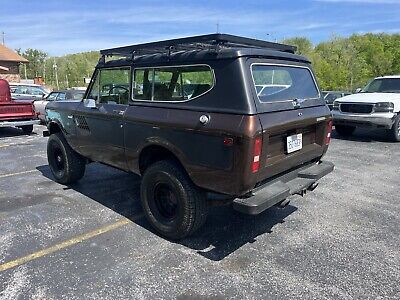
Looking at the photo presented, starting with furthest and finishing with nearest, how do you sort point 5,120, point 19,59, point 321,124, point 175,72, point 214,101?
1. point 19,59
2. point 5,120
3. point 321,124
4. point 175,72
5. point 214,101

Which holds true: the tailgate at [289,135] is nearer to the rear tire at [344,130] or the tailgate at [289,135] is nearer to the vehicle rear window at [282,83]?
the vehicle rear window at [282,83]

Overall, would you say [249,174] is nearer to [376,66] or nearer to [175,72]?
[175,72]

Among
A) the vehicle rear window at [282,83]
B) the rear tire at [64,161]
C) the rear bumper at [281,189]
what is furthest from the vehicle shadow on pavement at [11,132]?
the rear bumper at [281,189]

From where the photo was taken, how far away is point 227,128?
9.52 ft

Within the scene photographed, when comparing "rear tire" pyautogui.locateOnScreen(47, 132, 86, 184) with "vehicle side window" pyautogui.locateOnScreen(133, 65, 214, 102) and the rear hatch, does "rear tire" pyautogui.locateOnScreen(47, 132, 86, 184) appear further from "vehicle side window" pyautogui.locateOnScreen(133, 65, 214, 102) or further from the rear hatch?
the rear hatch

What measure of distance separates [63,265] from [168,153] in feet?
5.04

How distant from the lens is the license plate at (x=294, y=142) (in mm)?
3444

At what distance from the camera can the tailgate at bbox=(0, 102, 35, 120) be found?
10266 millimetres

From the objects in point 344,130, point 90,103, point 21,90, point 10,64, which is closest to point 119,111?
point 90,103

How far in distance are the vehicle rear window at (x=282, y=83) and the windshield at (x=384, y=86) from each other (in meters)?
7.40

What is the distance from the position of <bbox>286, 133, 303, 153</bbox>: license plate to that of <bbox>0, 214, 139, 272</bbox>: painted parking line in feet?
6.93

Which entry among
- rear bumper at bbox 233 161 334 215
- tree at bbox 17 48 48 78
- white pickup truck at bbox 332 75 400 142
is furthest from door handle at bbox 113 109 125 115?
tree at bbox 17 48 48 78

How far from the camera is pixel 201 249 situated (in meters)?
3.44

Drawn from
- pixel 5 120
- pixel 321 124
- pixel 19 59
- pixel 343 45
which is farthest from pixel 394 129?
pixel 19 59
